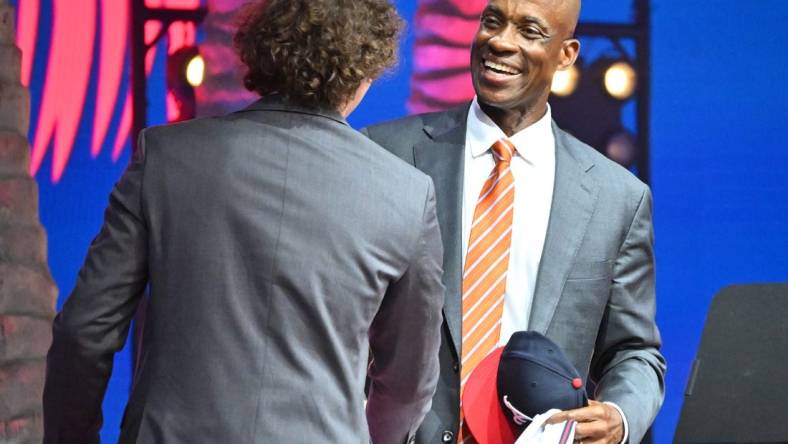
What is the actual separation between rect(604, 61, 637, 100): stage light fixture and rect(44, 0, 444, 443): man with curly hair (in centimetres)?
182

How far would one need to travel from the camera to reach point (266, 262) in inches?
71.2

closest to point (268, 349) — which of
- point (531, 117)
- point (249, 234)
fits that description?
point (249, 234)

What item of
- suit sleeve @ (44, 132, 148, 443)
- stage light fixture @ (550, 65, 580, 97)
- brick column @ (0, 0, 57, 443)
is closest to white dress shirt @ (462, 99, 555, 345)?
suit sleeve @ (44, 132, 148, 443)

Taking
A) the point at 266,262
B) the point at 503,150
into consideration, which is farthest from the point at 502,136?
the point at 266,262

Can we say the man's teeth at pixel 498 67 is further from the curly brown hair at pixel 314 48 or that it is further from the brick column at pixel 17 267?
the brick column at pixel 17 267

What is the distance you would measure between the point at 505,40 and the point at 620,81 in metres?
1.21

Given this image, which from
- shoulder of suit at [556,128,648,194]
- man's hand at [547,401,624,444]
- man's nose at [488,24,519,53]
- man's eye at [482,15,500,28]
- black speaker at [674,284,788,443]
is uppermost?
man's eye at [482,15,500,28]

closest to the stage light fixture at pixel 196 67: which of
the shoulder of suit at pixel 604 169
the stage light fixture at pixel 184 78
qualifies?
the stage light fixture at pixel 184 78

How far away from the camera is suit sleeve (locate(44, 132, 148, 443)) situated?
6.05 ft

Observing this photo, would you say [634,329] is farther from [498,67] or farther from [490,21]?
[490,21]

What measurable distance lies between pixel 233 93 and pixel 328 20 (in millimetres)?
1736

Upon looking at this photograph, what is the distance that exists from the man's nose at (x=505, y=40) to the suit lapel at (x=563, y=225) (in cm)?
24

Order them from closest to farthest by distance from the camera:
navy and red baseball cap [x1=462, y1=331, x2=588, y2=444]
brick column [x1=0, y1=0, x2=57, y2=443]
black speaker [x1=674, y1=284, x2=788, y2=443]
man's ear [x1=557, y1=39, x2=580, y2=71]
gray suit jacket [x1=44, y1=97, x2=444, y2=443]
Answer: gray suit jacket [x1=44, y1=97, x2=444, y2=443]
navy and red baseball cap [x1=462, y1=331, x2=588, y2=444]
man's ear [x1=557, y1=39, x2=580, y2=71]
black speaker [x1=674, y1=284, x2=788, y2=443]
brick column [x1=0, y1=0, x2=57, y2=443]

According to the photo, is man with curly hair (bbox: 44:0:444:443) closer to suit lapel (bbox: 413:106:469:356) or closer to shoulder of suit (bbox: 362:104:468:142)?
suit lapel (bbox: 413:106:469:356)
